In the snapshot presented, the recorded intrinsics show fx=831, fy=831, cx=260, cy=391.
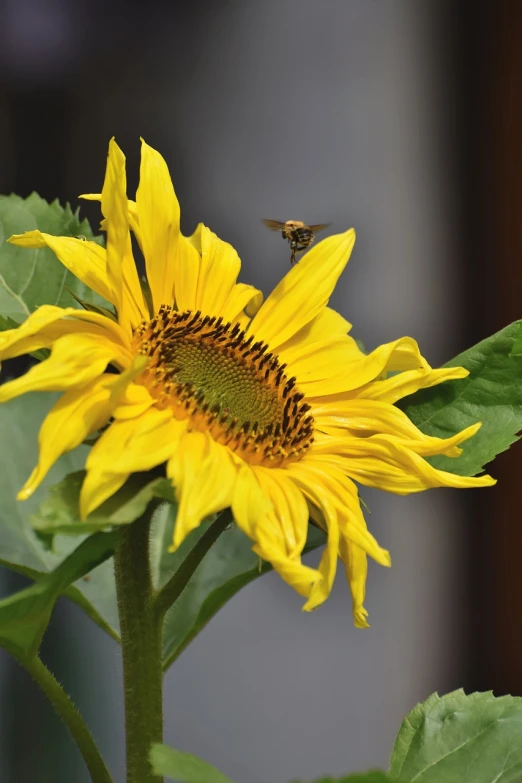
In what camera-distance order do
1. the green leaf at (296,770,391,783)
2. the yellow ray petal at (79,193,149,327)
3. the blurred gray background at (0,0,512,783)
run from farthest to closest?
the blurred gray background at (0,0,512,783)
the yellow ray petal at (79,193,149,327)
the green leaf at (296,770,391,783)

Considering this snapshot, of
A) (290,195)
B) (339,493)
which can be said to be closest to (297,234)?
(339,493)

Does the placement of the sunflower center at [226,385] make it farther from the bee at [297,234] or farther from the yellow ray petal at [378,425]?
the bee at [297,234]

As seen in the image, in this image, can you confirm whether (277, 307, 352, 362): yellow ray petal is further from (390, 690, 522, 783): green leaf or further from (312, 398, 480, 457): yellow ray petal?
(390, 690, 522, 783): green leaf

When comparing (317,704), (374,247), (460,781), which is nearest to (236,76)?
(374,247)

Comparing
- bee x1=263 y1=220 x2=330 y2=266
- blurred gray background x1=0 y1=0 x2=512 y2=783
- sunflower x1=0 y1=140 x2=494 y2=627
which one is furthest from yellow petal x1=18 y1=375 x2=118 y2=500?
blurred gray background x1=0 y1=0 x2=512 y2=783

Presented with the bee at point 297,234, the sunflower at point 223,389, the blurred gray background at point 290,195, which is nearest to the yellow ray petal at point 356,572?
the sunflower at point 223,389

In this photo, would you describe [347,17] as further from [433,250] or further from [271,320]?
[271,320]
